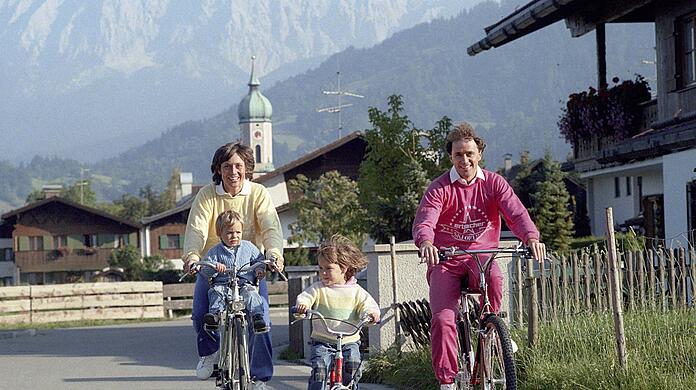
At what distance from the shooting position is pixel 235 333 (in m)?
9.54

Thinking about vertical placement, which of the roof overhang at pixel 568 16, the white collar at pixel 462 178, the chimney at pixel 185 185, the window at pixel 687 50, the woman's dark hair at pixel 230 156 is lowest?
the white collar at pixel 462 178

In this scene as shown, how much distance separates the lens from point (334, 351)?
882 centimetres

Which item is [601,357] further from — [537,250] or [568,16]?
[568,16]

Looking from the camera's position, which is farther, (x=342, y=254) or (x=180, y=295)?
(x=180, y=295)

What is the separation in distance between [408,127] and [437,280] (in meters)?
15.9

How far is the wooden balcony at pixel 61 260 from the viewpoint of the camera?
314 feet

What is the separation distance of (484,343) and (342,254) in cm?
118

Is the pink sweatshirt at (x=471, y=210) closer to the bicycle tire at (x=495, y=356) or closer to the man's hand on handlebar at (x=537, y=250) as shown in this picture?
the man's hand on handlebar at (x=537, y=250)

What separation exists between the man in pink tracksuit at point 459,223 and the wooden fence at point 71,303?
98.1 feet

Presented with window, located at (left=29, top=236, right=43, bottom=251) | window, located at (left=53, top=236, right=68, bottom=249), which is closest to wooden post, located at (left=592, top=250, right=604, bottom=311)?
window, located at (left=53, top=236, right=68, bottom=249)

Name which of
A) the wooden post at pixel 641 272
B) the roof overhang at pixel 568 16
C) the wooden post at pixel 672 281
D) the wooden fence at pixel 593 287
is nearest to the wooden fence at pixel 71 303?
the roof overhang at pixel 568 16

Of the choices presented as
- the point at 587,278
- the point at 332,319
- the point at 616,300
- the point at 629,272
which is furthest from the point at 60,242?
the point at 332,319

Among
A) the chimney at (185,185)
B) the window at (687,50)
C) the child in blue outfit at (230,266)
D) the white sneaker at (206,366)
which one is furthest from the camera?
the chimney at (185,185)

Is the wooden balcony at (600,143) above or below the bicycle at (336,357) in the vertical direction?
above
